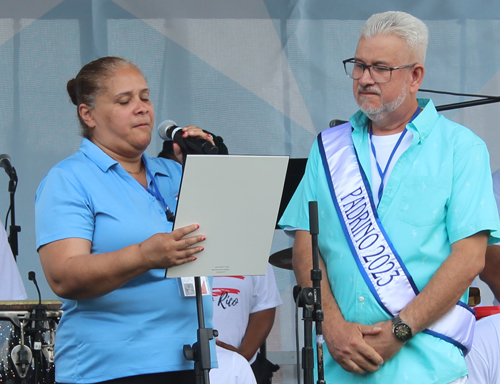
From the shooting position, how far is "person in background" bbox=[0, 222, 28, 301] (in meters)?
3.27

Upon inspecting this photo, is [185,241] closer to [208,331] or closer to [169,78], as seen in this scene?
[208,331]

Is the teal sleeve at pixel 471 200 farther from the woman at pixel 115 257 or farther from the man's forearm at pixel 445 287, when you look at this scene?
the woman at pixel 115 257

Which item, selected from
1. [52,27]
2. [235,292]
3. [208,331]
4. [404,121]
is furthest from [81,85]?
[52,27]

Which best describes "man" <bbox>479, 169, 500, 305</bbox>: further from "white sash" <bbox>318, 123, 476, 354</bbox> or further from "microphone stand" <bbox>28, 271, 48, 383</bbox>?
"microphone stand" <bbox>28, 271, 48, 383</bbox>

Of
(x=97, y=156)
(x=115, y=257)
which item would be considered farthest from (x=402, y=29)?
(x=115, y=257)

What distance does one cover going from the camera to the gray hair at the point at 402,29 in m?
2.28

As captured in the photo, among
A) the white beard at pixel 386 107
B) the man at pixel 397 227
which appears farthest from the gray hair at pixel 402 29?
the white beard at pixel 386 107

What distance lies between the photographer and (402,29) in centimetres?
227

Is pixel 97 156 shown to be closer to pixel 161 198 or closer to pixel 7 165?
pixel 161 198

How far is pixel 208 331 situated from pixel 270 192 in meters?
0.38

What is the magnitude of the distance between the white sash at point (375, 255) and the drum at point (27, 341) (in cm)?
126

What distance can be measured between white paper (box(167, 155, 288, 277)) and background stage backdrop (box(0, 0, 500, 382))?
2.19 m

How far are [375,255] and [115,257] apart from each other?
804 mm

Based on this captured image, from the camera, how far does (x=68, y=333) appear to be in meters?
1.91
